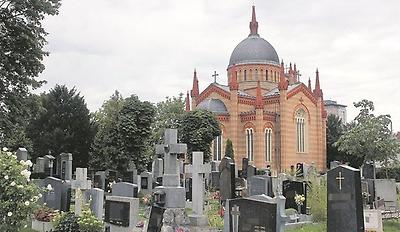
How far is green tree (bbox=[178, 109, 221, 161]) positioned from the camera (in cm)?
4397

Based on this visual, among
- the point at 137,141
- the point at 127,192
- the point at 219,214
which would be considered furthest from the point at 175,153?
the point at 137,141

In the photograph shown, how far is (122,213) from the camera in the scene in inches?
528

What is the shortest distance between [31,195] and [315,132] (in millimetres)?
50139

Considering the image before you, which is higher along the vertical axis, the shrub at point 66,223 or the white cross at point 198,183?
the white cross at point 198,183

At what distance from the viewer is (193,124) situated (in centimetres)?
4488

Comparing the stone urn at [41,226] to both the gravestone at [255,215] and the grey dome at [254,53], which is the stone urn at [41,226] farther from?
the grey dome at [254,53]

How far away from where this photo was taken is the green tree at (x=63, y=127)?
117 ft

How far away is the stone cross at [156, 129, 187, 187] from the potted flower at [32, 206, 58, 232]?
11.7 ft

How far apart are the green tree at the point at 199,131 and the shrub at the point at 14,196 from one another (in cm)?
3336

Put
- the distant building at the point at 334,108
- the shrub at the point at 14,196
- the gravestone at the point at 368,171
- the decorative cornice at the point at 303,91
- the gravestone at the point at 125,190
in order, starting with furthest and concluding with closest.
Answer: the distant building at the point at 334,108 → the decorative cornice at the point at 303,91 → the gravestone at the point at 368,171 → the gravestone at the point at 125,190 → the shrub at the point at 14,196

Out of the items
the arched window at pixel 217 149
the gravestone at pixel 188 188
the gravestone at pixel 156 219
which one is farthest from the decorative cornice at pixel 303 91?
the gravestone at pixel 156 219

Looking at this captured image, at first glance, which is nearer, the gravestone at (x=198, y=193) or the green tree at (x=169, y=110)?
the gravestone at (x=198, y=193)

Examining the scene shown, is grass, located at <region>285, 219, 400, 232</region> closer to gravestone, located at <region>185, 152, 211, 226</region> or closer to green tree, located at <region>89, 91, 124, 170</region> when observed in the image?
gravestone, located at <region>185, 152, 211, 226</region>

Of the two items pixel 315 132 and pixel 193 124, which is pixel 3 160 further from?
pixel 315 132
